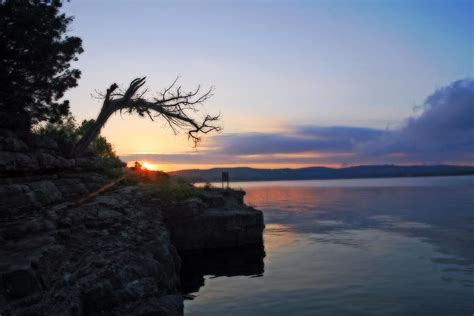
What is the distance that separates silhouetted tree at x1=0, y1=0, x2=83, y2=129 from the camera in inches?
875

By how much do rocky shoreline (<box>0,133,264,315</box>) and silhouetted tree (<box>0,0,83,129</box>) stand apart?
2.38 meters

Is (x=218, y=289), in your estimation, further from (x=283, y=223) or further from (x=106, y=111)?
(x=283, y=223)

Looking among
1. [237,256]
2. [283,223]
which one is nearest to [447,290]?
[237,256]

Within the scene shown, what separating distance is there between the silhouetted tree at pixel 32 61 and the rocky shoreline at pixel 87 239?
238 centimetres

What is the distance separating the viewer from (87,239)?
17.1m

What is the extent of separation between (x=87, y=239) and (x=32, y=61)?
11.9 meters

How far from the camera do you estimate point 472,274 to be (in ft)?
68.7

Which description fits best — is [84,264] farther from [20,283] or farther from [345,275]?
[345,275]

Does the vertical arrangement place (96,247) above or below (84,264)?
above

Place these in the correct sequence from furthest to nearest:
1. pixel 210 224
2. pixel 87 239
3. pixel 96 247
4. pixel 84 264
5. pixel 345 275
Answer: pixel 210 224, pixel 345 275, pixel 87 239, pixel 96 247, pixel 84 264

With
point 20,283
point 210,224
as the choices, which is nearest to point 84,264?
point 20,283

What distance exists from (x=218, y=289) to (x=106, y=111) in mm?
16526

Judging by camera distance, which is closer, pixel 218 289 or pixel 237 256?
pixel 218 289

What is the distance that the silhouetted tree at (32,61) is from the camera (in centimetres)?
2223
